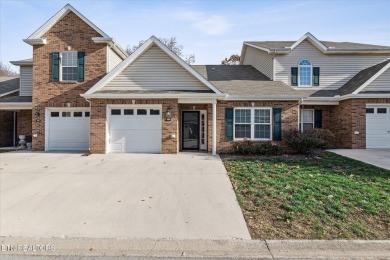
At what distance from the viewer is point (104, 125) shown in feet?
41.4

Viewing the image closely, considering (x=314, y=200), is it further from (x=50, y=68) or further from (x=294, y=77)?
(x=50, y=68)

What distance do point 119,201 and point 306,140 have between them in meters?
9.09

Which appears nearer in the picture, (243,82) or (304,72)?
(243,82)

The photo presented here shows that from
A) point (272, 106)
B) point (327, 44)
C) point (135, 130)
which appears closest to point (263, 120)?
point (272, 106)

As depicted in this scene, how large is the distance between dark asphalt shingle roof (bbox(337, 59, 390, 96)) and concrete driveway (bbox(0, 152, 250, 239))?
9.93 m

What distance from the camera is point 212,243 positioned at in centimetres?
419

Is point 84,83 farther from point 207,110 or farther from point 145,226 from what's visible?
point 145,226

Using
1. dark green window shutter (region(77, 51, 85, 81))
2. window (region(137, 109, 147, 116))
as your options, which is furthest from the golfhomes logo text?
dark green window shutter (region(77, 51, 85, 81))

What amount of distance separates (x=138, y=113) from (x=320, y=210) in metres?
9.64

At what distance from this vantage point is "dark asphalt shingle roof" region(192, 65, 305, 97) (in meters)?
13.4

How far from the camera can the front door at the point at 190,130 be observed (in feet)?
47.0

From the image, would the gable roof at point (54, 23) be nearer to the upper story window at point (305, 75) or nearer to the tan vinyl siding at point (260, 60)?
the tan vinyl siding at point (260, 60)

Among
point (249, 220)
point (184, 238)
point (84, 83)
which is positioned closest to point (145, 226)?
point (184, 238)

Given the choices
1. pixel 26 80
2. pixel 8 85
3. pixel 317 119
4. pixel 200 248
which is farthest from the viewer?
pixel 8 85
